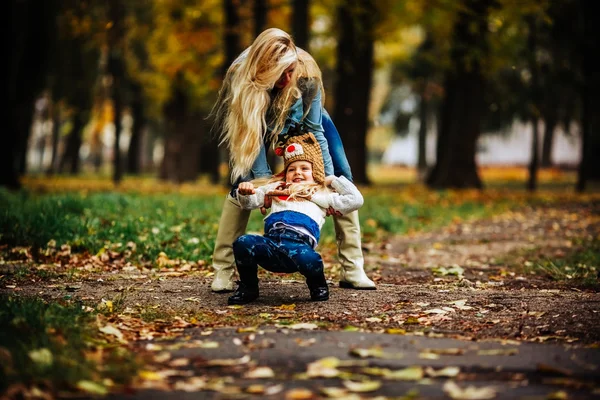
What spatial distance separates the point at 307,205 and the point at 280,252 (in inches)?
17.3

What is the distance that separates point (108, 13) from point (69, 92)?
3475 mm

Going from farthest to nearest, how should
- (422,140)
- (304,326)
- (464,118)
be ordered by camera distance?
(422,140) < (464,118) < (304,326)

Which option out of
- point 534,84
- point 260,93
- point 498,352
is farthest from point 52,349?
point 534,84

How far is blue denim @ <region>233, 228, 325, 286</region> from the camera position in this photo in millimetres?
5723

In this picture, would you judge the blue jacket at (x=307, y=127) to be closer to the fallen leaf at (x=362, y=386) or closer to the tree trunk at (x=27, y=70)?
the fallen leaf at (x=362, y=386)

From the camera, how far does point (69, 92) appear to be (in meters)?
25.0

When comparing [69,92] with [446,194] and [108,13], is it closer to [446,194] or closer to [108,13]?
[108,13]

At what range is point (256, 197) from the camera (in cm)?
598

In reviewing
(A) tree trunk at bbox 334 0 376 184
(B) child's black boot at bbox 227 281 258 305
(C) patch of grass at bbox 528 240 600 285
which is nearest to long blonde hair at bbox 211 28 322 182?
(B) child's black boot at bbox 227 281 258 305

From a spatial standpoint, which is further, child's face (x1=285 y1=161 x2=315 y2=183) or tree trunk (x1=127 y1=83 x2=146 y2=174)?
tree trunk (x1=127 y1=83 x2=146 y2=174)

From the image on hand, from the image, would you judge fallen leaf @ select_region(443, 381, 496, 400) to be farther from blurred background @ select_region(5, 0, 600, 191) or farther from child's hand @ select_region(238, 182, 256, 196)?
blurred background @ select_region(5, 0, 600, 191)

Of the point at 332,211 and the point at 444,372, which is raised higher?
the point at 332,211

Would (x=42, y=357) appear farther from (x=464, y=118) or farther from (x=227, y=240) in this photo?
(x=464, y=118)

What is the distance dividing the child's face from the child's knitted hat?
0.11 feet
